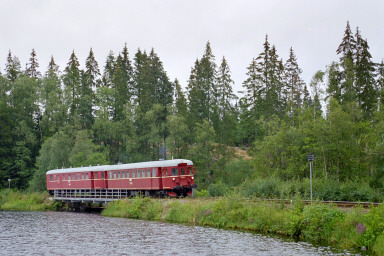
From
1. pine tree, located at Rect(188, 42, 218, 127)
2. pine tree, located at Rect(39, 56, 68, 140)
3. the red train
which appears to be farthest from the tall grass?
pine tree, located at Rect(39, 56, 68, 140)

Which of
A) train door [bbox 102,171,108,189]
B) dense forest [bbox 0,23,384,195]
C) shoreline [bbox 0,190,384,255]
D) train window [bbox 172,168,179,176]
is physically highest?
dense forest [bbox 0,23,384,195]

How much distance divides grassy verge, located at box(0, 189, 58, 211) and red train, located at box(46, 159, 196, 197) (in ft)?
8.65

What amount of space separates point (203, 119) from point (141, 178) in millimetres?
17931

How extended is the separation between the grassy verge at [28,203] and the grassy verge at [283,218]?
61.0 feet

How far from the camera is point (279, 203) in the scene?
24.9 meters

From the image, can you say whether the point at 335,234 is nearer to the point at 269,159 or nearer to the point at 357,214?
the point at 357,214

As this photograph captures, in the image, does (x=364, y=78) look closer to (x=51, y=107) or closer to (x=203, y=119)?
(x=203, y=119)

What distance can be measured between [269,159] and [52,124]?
41174 millimetres

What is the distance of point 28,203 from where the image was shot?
49000 millimetres

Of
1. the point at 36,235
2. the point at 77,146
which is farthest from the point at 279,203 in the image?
the point at 77,146

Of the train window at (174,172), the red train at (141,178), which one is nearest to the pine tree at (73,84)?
the red train at (141,178)

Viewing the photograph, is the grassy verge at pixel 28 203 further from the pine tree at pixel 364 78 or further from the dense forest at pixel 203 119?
the pine tree at pixel 364 78

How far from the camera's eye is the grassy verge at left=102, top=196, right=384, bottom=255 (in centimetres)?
1848

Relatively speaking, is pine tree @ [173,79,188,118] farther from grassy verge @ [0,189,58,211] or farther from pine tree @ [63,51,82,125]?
grassy verge @ [0,189,58,211]
